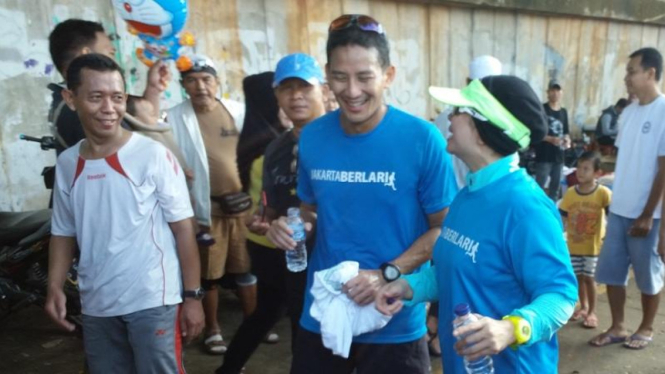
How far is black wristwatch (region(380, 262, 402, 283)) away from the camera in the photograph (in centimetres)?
220

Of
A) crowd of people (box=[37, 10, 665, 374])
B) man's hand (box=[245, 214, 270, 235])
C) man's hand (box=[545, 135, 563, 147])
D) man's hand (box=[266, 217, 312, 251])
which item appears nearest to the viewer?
crowd of people (box=[37, 10, 665, 374])

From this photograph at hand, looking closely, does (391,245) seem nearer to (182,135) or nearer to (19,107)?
(182,135)

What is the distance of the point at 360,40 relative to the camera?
2.25m

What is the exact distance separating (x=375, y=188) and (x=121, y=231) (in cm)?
111

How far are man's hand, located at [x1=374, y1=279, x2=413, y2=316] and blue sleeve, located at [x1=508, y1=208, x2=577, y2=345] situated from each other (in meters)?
0.52

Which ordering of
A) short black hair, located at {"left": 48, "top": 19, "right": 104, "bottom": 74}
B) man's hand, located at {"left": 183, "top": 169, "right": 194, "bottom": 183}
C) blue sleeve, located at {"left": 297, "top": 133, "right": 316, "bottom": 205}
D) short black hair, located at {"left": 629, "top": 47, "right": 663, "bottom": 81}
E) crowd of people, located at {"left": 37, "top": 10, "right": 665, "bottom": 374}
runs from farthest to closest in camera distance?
short black hair, located at {"left": 629, "top": 47, "right": 663, "bottom": 81} < man's hand, located at {"left": 183, "top": 169, "right": 194, "bottom": 183} < short black hair, located at {"left": 48, "top": 19, "right": 104, "bottom": 74} < blue sleeve, located at {"left": 297, "top": 133, "right": 316, "bottom": 205} < crowd of people, located at {"left": 37, "top": 10, "right": 665, "bottom": 374}

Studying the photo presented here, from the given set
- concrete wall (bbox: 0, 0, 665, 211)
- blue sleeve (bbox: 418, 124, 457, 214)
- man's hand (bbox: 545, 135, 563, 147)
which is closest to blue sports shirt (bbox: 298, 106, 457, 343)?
blue sleeve (bbox: 418, 124, 457, 214)

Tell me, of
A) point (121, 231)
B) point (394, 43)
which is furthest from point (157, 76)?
point (394, 43)

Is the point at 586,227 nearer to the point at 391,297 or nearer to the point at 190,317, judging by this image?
the point at 391,297

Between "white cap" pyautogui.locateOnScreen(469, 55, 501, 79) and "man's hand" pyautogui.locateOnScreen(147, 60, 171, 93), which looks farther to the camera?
"white cap" pyautogui.locateOnScreen(469, 55, 501, 79)

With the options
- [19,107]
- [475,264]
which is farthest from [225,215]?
[475,264]

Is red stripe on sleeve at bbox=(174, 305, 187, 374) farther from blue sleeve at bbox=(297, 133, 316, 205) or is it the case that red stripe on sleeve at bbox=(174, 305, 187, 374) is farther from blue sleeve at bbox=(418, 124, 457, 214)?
blue sleeve at bbox=(418, 124, 457, 214)

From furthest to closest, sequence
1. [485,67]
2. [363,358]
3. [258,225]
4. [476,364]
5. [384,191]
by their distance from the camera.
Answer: [485,67]
[258,225]
[363,358]
[384,191]
[476,364]

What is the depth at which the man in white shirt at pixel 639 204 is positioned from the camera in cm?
412
